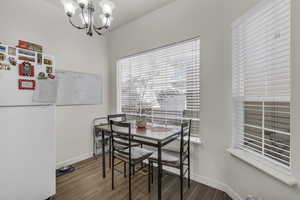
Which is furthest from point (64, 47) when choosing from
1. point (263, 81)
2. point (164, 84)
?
point (263, 81)

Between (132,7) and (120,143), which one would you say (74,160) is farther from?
(132,7)

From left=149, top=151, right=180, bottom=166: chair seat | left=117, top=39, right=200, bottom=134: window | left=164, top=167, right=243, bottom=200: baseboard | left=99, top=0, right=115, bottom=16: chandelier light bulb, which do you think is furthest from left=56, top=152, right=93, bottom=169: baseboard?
left=99, top=0, right=115, bottom=16: chandelier light bulb

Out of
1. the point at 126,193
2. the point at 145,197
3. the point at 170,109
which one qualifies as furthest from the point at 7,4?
the point at 145,197

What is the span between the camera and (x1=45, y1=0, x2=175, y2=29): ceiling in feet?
7.85

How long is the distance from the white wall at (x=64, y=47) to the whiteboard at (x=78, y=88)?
0.11 m

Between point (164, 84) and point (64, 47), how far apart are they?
205 centimetres

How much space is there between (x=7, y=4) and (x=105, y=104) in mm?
2256

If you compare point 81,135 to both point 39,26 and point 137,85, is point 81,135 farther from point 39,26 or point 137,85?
point 39,26

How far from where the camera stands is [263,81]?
1.40 m

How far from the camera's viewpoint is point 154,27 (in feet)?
8.46

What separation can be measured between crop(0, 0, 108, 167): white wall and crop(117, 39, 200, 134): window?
63 cm

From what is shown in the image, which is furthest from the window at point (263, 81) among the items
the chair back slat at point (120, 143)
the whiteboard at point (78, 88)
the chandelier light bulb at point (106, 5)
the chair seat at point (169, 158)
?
the whiteboard at point (78, 88)

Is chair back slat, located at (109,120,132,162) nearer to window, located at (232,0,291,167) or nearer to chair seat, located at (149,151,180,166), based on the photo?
chair seat, located at (149,151,180,166)

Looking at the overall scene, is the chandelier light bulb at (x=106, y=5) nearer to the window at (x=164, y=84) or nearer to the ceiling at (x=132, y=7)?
the ceiling at (x=132, y=7)
